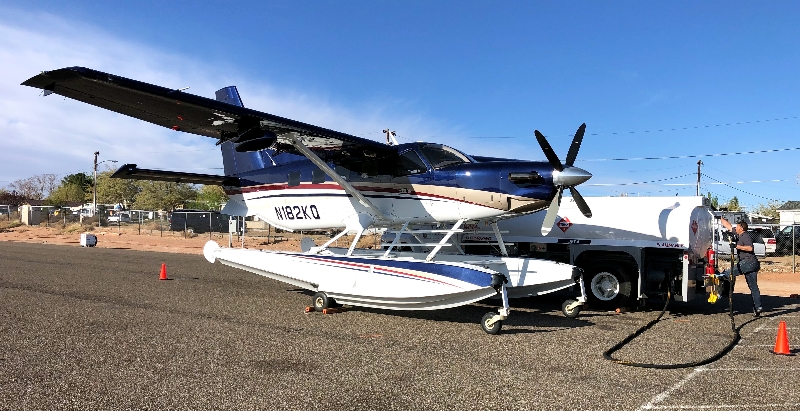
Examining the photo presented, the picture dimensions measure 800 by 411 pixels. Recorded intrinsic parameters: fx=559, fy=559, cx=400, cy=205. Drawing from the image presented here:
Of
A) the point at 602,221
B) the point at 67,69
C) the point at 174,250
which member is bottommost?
the point at 174,250

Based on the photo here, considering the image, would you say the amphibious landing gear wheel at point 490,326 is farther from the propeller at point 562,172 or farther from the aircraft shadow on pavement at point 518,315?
the propeller at point 562,172

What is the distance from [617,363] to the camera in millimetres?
6523

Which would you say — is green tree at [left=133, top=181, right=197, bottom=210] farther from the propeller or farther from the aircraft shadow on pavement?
the propeller

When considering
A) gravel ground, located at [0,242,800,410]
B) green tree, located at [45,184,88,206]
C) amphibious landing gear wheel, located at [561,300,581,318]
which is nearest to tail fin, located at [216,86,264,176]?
gravel ground, located at [0,242,800,410]

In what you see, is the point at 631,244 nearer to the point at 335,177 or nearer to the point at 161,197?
the point at 335,177

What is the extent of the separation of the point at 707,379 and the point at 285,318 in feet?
20.3

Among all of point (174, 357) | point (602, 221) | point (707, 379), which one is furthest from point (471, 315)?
point (174, 357)

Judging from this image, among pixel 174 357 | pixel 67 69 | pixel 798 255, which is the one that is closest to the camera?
pixel 174 357

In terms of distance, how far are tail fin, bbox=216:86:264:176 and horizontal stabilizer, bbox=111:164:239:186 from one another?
810 millimetres

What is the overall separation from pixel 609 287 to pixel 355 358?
20.9ft

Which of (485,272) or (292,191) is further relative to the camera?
(292,191)

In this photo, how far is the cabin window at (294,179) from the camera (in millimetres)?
11992

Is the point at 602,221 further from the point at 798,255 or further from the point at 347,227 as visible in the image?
the point at 798,255

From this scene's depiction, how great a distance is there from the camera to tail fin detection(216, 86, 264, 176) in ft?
45.5
